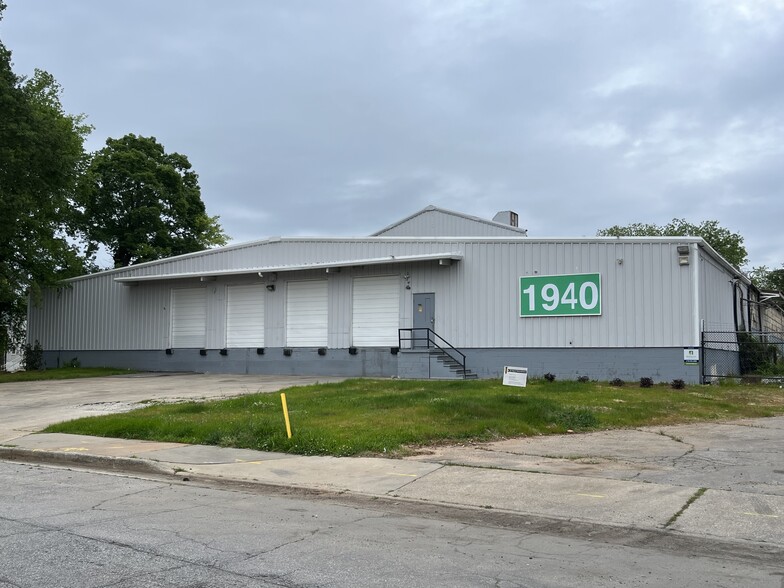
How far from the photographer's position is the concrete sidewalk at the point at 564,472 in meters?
7.90

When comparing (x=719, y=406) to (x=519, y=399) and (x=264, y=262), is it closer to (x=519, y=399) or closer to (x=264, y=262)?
(x=519, y=399)

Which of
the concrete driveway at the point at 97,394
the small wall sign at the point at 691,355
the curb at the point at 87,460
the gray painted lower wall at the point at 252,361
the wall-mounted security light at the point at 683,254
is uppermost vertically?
the wall-mounted security light at the point at 683,254

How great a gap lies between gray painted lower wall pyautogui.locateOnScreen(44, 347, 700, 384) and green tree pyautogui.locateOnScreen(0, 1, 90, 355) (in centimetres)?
844

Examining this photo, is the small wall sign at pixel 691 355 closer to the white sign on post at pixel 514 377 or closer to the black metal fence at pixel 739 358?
the black metal fence at pixel 739 358

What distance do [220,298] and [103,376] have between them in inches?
253

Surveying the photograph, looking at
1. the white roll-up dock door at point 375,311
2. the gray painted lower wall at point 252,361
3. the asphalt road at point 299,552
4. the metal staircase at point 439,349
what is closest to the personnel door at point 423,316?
the metal staircase at point 439,349

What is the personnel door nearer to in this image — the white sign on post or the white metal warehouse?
the white metal warehouse

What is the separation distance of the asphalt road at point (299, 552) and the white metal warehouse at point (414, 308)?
A: 62.9 feet

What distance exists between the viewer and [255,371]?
33.0m

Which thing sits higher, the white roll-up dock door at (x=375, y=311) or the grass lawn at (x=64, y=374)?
the white roll-up dock door at (x=375, y=311)

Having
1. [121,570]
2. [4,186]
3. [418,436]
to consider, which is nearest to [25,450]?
[418,436]

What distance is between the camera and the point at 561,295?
26.7 metres

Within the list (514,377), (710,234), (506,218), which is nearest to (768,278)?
(710,234)

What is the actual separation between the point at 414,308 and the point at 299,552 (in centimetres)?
2347
